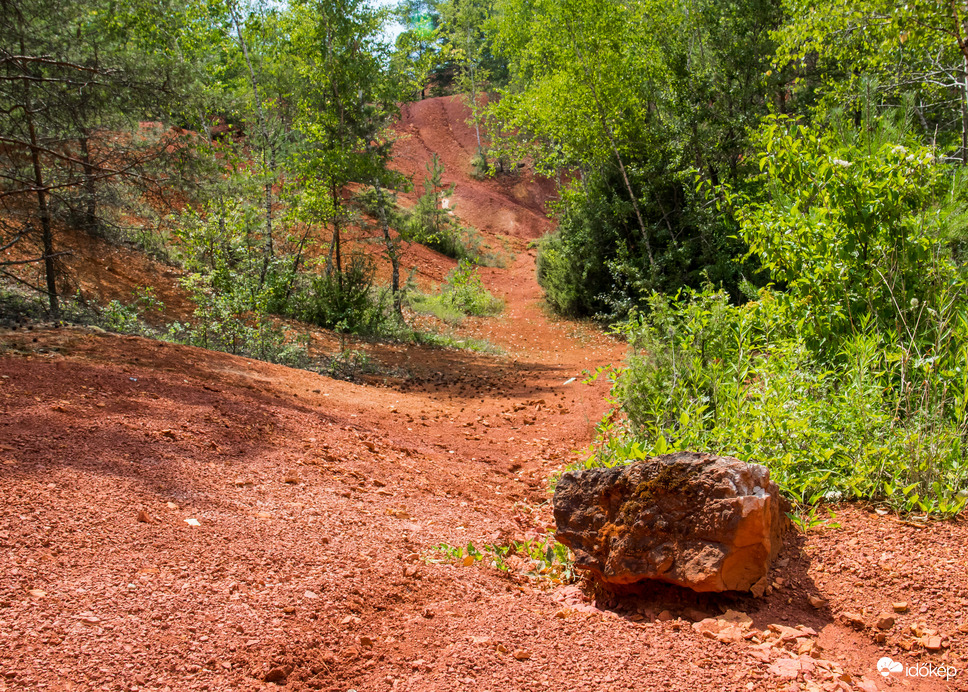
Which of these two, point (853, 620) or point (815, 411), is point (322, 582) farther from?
point (815, 411)

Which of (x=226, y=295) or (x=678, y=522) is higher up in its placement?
(x=226, y=295)

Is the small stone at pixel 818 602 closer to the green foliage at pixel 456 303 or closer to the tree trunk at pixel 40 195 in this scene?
the tree trunk at pixel 40 195

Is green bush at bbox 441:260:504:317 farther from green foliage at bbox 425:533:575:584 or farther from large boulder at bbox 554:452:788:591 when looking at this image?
large boulder at bbox 554:452:788:591

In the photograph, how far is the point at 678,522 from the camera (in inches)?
105

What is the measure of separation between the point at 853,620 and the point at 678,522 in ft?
2.23

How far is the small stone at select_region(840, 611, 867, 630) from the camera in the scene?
2416 mm

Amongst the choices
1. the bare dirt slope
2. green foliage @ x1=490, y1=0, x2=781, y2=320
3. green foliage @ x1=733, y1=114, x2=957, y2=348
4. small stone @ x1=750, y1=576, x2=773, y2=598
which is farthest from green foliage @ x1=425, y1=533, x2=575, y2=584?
green foliage @ x1=490, y1=0, x2=781, y2=320

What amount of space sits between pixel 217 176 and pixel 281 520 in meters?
5.63

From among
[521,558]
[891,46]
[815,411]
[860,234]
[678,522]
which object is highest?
[891,46]

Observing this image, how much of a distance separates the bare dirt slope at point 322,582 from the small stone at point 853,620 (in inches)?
0.9

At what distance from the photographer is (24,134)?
695 cm

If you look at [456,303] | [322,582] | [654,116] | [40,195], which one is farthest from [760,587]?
→ [456,303]

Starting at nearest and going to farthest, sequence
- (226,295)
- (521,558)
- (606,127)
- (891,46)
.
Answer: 1. (521,558)
2. (891,46)
3. (226,295)
4. (606,127)

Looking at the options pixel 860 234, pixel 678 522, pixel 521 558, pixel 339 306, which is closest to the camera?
pixel 678 522
